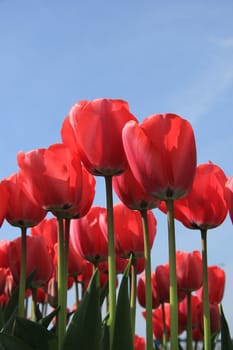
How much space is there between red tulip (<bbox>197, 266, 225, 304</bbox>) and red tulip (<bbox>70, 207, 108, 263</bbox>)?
2.53ft

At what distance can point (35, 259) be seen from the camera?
197 centimetres

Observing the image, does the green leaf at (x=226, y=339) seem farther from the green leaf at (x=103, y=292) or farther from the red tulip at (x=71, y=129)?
the red tulip at (x=71, y=129)

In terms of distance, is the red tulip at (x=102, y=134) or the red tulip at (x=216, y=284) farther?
the red tulip at (x=216, y=284)

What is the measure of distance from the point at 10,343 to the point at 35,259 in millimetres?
742

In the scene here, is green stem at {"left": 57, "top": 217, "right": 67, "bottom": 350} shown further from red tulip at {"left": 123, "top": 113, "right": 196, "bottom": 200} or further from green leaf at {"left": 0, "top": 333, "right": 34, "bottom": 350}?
red tulip at {"left": 123, "top": 113, "right": 196, "bottom": 200}

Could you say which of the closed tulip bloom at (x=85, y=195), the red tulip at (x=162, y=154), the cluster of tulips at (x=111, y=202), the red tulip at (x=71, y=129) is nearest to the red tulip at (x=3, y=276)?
the cluster of tulips at (x=111, y=202)

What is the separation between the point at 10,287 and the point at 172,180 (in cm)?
106

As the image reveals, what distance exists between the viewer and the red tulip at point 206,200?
143 centimetres

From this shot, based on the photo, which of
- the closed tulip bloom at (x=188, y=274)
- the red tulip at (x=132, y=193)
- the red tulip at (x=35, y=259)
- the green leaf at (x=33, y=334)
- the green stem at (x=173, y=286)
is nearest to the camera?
the green stem at (x=173, y=286)

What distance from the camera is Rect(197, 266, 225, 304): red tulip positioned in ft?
8.09

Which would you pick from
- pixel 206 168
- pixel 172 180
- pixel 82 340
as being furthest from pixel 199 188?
pixel 82 340

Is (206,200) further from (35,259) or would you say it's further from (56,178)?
(35,259)

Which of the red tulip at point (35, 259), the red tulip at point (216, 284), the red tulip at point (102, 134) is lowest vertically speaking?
the red tulip at point (216, 284)

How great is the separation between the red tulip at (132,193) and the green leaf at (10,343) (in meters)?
0.40
